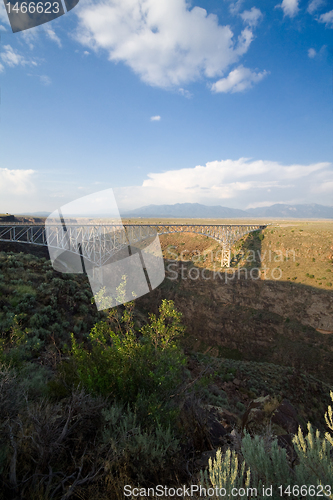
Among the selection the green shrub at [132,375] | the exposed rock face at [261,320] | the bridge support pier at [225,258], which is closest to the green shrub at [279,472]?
the green shrub at [132,375]

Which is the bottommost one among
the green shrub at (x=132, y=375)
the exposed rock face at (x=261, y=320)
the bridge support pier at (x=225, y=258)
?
the exposed rock face at (x=261, y=320)

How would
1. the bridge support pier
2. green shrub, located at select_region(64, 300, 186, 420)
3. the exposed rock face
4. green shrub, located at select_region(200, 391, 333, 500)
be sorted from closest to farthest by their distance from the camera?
green shrub, located at select_region(200, 391, 333, 500) < green shrub, located at select_region(64, 300, 186, 420) < the exposed rock face < the bridge support pier

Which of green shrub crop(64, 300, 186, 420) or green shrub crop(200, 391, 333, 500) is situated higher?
green shrub crop(200, 391, 333, 500)

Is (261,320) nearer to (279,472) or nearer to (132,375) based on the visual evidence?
(132,375)

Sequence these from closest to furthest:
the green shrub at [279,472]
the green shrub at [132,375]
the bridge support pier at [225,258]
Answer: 1. the green shrub at [279,472]
2. the green shrub at [132,375]
3. the bridge support pier at [225,258]

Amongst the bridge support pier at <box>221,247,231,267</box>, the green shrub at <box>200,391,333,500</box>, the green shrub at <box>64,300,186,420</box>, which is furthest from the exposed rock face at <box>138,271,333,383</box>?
the green shrub at <box>200,391,333,500</box>

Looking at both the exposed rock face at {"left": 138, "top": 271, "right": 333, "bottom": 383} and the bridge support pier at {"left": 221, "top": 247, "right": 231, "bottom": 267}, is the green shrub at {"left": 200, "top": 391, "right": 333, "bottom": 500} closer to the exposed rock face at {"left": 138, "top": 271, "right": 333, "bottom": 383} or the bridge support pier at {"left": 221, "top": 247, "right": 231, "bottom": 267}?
the exposed rock face at {"left": 138, "top": 271, "right": 333, "bottom": 383}

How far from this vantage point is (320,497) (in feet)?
8.29

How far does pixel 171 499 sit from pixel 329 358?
29086 millimetres

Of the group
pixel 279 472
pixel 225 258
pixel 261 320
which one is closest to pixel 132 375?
pixel 279 472

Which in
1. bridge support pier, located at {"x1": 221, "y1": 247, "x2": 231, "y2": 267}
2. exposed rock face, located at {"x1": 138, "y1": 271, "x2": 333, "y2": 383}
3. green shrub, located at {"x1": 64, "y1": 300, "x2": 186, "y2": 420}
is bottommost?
exposed rock face, located at {"x1": 138, "y1": 271, "x2": 333, "y2": 383}

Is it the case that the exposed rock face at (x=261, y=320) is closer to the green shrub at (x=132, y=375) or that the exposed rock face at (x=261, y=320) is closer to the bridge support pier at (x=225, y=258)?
the bridge support pier at (x=225, y=258)

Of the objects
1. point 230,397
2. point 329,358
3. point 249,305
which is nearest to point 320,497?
point 230,397

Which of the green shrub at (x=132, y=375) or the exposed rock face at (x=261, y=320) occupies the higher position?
the green shrub at (x=132, y=375)
